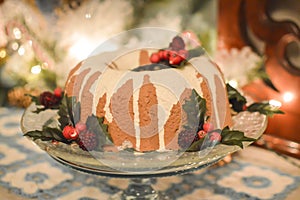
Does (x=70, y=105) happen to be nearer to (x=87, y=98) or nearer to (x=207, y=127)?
(x=87, y=98)

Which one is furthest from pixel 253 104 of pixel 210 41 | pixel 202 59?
pixel 210 41

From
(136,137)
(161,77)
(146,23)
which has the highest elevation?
(146,23)

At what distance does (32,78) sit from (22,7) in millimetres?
254

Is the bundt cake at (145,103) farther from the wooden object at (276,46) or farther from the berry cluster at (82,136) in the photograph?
the wooden object at (276,46)

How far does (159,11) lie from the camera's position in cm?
168

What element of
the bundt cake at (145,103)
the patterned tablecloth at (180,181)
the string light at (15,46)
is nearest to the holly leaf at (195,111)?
the bundt cake at (145,103)

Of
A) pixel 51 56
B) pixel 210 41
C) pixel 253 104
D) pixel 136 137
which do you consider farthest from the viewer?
pixel 51 56

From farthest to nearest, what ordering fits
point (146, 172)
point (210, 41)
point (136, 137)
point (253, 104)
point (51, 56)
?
point (51, 56)
point (210, 41)
point (253, 104)
point (136, 137)
point (146, 172)

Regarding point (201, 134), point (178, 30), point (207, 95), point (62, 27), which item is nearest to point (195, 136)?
point (201, 134)

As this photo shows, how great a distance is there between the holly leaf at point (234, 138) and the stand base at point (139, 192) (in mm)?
222

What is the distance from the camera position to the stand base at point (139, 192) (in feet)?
3.62

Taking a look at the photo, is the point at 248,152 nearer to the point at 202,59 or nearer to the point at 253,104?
the point at 253,104

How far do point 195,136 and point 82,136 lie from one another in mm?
195

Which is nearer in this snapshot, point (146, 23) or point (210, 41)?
point (210, 41)
